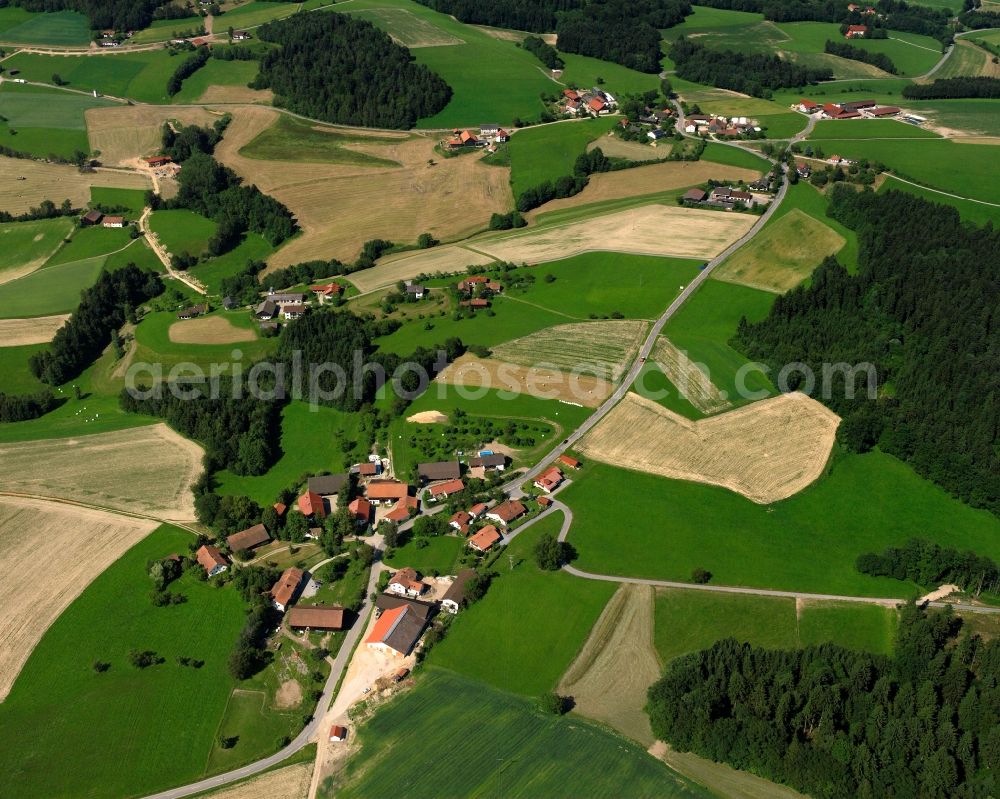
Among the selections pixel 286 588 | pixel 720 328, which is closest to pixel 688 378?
pixel 720 328

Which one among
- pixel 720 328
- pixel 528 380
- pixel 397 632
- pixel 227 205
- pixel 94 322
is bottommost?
pixel 397 632

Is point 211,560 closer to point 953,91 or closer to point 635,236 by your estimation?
point 635,236

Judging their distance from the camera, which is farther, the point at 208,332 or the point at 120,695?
the point at 208,332

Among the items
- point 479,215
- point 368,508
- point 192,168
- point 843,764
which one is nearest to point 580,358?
point 368,508

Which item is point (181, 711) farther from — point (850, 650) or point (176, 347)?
point (176, 347)

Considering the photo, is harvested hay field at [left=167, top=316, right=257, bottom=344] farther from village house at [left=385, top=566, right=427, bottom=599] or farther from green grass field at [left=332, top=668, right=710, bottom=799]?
green grass field at [left=332, top=668, right=710, bottom=799]
